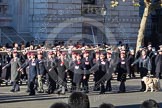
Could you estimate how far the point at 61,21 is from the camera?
3834cm

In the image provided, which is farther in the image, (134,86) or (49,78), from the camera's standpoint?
(134,86)

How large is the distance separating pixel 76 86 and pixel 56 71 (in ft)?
3.24

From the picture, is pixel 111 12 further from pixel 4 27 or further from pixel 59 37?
pixel 4 27

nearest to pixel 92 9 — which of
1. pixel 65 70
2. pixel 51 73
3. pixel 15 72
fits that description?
pixel 15 72

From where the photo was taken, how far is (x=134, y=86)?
26.2 meters

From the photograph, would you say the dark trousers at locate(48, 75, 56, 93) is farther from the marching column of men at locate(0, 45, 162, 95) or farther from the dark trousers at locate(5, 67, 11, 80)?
the dark trousers at locate(5, 67, 11, 80)

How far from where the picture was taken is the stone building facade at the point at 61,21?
3809 centimetres

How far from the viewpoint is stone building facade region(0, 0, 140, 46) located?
38.1 metres

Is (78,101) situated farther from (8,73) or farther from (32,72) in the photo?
(8,73)

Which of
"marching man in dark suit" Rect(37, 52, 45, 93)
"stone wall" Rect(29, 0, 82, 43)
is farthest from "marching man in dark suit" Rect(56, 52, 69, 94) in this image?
"stone wall" Rect(29, 0, 82, 43)

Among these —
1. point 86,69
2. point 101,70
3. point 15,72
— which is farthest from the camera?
point 15,72

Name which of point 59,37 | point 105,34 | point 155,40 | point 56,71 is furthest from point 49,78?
point 155,40

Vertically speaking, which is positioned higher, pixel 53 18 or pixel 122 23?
pixel 53 18

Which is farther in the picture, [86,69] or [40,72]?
[86,69]
